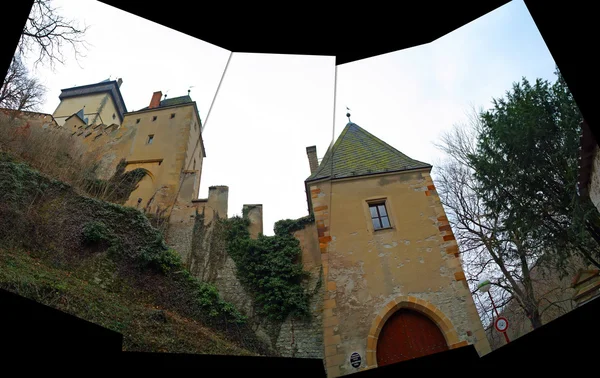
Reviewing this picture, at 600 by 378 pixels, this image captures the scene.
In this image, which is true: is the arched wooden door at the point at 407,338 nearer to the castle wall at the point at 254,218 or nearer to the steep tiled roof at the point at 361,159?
the steep tiled roof at the point at 361,159

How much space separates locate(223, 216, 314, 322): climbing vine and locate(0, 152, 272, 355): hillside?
3.88ft

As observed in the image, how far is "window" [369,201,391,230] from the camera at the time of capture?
9242mm

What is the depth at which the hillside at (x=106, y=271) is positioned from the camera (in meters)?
6.48

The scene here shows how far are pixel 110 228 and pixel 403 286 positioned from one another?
26.3 ft

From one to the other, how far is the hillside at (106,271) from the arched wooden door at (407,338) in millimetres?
3379

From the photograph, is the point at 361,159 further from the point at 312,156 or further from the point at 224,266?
the point at 224,266

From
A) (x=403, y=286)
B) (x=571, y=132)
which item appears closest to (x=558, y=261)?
(x=571, y=132)

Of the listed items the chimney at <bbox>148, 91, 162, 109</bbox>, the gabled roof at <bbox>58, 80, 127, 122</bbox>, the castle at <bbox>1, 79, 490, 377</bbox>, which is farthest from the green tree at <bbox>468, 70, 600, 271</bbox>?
the gabled roof at <bbox>58, 80, 127, 122</bbox>

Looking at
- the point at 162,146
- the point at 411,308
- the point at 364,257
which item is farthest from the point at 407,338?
the point at 162,146

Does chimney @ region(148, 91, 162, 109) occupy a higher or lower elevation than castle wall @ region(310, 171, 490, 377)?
higher

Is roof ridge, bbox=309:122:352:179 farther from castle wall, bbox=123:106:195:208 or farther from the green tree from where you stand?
castle wall, bbox=123:106:195:208

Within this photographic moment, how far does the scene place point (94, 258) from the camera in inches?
332

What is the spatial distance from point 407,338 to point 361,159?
548 centimetres

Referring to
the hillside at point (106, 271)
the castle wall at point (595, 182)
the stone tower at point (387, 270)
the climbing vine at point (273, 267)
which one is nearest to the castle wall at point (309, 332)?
the climbing vine at point (273, 267)
